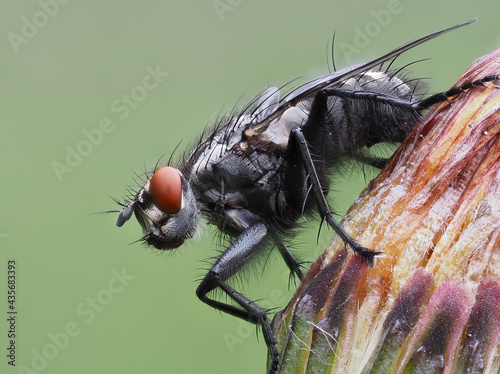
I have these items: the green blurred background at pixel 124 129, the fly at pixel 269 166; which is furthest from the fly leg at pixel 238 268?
the green blurred background at pixel 124 129

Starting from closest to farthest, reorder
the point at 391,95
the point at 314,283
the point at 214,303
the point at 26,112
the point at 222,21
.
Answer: the point at 314,283 → the point at 391,95 → the point at 214,303 → the point at 26,112 → the point at 222,21

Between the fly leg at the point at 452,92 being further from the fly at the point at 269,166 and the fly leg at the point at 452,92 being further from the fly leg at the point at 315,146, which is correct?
the fly leg at the point at 315,146

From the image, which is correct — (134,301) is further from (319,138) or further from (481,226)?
(481,226)

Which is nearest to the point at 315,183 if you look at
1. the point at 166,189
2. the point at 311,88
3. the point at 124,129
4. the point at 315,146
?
the point at 315,146

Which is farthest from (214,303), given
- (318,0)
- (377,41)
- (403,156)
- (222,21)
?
(318,0)

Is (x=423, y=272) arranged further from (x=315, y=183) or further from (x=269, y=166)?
(x=269, y=166)

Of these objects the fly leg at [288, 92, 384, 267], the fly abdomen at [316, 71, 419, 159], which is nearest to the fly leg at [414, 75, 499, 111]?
the fly abdomen at [316, 71, 419, 159]
